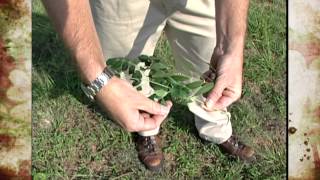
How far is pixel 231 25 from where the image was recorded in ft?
4.27

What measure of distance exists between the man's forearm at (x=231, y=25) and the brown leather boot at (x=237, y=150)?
60 cm

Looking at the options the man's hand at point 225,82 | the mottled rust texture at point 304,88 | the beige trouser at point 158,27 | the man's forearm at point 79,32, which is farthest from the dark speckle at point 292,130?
the man's forearm at point 79,32

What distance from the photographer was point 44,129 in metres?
1.86

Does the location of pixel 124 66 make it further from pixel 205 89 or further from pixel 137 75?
pixel 205 89

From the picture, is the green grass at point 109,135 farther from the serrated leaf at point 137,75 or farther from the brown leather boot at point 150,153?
the serrated leaf at point 137,75

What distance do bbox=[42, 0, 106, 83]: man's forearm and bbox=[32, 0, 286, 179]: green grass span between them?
708 mm

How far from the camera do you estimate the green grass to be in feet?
6.03

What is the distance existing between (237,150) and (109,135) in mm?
381

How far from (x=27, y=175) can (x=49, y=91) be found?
62 cm

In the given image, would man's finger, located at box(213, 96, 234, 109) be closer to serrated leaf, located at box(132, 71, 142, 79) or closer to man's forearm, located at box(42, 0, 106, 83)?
serrated leaf, located at box(132, 71, 142, 79)

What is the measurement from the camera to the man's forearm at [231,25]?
4.25ft

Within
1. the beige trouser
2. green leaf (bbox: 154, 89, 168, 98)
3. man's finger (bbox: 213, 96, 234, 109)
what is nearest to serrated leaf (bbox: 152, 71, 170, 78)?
green leaf (bbox: 154, 89, 168, 98)

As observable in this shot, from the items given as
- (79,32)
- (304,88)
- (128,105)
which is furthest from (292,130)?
(79,32)

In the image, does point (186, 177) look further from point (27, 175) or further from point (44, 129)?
point (27, 175)
